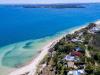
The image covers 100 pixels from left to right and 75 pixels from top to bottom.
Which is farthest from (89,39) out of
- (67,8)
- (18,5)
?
(18,5)

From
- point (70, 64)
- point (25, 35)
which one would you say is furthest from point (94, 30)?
point (70, 64)

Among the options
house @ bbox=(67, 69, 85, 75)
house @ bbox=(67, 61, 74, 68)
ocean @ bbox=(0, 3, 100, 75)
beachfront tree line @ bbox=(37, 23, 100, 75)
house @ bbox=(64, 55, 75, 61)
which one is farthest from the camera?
ocean @ bbox=(0, 3, 100, 75)

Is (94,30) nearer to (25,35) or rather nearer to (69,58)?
(25,35)

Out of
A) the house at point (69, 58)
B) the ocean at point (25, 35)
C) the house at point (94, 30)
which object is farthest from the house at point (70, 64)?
the house at point (94, 30)

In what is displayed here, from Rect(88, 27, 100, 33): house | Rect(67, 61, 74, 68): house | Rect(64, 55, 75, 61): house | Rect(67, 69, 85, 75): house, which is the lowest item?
Rect(67, 69, 85, 75): house

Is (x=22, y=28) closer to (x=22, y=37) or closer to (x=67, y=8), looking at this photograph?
(x=22, y=37)

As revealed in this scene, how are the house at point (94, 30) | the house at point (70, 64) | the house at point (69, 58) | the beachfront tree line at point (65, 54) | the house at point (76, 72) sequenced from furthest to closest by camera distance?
the house at point (94, 30)
the house at point (69, 58)
the house at point (70, 64)
the beachfront tree line at point (65, 54)
the house at point (76, 72)

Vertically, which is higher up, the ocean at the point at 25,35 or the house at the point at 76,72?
the ocean at the point at 25,35

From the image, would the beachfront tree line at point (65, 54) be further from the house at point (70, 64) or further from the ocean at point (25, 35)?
the ocean at point (25, 35)

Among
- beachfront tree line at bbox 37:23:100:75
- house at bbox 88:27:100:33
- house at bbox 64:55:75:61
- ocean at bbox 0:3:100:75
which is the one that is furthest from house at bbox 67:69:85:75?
house at bbox 88:27:100:33

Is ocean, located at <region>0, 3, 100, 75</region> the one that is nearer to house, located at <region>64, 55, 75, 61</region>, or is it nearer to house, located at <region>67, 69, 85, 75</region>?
house, located at <region>64, 55, 75, 61</region>

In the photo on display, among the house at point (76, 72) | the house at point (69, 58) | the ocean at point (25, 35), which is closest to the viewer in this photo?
the house at point (76, 72)
